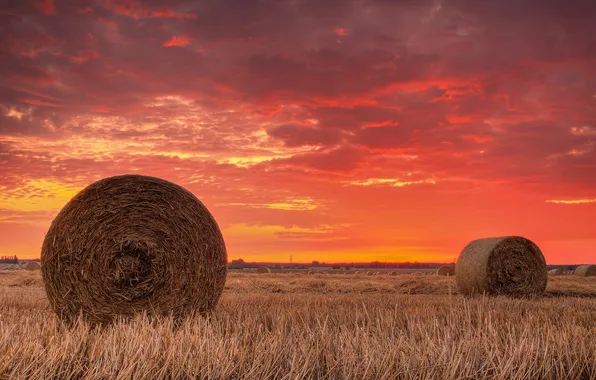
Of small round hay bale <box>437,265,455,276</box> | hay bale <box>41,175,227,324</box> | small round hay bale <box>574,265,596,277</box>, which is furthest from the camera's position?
small round hay bale <box>437,265,455,276</box>

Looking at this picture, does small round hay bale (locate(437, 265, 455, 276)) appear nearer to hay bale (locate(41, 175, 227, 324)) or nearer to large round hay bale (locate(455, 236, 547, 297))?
large round hay bale (locate(455, 236, 547, 297))

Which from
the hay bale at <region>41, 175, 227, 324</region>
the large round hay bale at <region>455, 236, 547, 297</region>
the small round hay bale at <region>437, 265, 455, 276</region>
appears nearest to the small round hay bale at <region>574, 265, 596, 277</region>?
the small round hay bale at <region>437, 265, 455, 276</region>

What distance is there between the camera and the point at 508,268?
15297 millimetres

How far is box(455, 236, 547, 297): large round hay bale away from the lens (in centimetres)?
1518

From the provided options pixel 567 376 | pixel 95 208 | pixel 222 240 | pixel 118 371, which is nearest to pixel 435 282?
pixel 222 240

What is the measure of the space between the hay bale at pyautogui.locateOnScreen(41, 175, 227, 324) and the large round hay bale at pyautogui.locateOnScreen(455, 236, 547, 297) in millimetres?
8970

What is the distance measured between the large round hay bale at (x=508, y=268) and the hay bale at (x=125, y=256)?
29.4ft

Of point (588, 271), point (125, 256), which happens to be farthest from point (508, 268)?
point (588, 271)

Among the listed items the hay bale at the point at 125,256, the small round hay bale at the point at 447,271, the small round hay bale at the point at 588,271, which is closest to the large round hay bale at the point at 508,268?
the hay bale at the point at 125,256

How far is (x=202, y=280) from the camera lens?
28.3ft

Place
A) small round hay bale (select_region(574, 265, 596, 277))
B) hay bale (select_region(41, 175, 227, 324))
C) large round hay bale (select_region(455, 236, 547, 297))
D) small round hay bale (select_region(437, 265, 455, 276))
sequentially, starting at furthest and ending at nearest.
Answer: small round hay bale (select_region(437, 265, 455, 276)) → small round hay bale (select_region(574, 265, 596, 277)) → large round hay bale (select_region(455, 236, 547, 297)) → hay bale (select_region(41, 175, 227, 324))

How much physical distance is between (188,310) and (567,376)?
→ 537 cm

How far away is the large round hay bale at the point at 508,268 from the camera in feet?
49.8

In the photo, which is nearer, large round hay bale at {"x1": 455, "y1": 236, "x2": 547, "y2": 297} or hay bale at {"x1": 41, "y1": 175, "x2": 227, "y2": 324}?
hay bale at {"x1": 41, "y1": 175, "x2": 227, "y2": 324}
